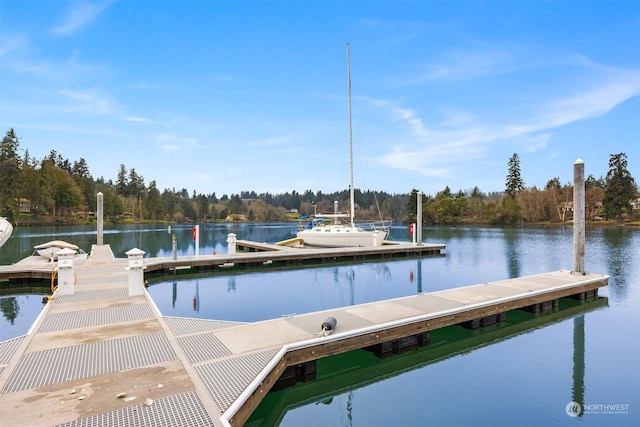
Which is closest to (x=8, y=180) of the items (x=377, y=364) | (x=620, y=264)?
(x=377, y=364)

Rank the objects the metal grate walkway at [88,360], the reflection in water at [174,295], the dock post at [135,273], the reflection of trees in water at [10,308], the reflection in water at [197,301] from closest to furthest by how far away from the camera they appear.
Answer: the metal grate walkway at [88,360]
the dock post at [135,273]
the reflection of trees in water at [10,308]
the reflection in water at [197,301]
the reflection in water at [174,295]

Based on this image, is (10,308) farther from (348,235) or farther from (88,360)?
(348,235)

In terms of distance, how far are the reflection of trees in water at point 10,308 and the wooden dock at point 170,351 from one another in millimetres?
1746

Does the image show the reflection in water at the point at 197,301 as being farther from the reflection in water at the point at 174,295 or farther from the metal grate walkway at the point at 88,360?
the metal grate walkway at the point at 88,360

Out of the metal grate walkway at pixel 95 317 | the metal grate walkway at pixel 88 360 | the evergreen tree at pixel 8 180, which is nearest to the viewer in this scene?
the metal grate walkway at pixel 88 360

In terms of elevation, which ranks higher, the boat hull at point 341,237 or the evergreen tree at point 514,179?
the evergreen tree at point 514,179

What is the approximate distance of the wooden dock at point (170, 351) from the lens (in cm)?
369

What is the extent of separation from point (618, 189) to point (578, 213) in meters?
58.3

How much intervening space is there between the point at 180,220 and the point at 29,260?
242 feet

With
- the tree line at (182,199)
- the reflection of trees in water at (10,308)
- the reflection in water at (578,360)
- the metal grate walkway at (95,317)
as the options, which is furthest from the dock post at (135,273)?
the tree line at (182,199)

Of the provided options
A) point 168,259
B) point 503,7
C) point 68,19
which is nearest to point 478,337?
point 168,259

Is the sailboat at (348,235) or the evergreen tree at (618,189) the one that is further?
the evergreen tree at (618,189)

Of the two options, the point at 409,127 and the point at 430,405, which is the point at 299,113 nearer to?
the point at 409,127

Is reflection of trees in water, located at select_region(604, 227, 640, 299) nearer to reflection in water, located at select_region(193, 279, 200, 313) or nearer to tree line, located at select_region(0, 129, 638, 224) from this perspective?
reflection in water, located at select_region(193, 279, 200, 313)
